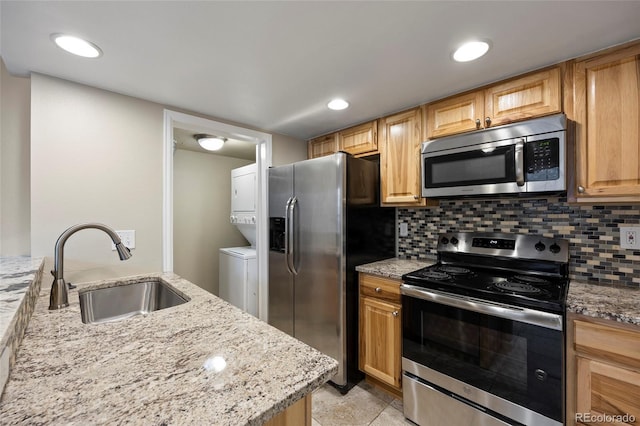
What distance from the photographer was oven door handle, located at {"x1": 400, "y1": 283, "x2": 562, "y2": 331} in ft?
4.11

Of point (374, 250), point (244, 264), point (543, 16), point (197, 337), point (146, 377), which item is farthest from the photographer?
point (244, 264)

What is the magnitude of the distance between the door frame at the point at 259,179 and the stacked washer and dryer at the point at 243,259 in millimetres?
149

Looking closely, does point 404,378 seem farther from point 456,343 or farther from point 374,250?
point 374,250

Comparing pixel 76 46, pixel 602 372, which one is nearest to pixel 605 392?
pixel 602 372

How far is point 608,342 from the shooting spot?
1153 millimetres

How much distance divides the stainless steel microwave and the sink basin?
178cm

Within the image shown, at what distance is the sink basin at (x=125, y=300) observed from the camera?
1.50 m

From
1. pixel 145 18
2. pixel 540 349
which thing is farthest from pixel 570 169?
pixel 145 18

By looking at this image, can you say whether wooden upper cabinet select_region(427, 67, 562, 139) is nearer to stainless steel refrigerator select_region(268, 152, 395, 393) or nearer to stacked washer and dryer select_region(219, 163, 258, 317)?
stainless steel refrigerator select_region(268, 152, 395, 393)

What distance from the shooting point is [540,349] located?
1278mm

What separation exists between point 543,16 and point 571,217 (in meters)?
1.15

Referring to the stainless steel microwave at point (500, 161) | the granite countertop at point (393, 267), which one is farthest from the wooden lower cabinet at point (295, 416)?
the stainless steel microwave at point (500, 161)

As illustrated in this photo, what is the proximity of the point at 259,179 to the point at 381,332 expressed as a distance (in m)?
1.79

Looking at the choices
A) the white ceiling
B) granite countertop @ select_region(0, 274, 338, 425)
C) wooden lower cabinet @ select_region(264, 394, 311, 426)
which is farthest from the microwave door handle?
wooden lower cabinet @ select_region(264, 394, 311, 426)
